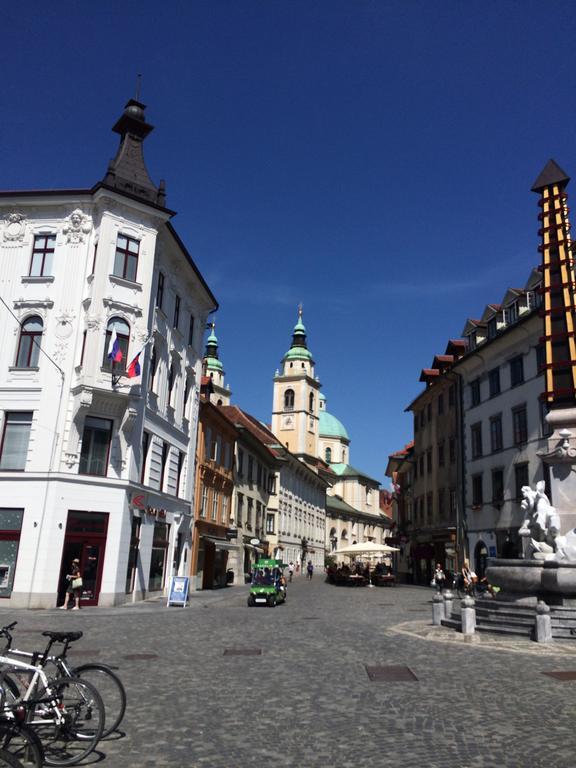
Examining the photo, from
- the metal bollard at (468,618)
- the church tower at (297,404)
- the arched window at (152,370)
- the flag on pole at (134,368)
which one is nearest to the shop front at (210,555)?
the arched window at (152,370)

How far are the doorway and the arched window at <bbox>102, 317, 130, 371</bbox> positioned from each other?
6050mm

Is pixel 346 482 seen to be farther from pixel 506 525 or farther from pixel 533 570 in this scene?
pixel 533 570

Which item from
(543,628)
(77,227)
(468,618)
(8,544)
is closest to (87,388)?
(8,544)

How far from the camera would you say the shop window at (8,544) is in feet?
79.6

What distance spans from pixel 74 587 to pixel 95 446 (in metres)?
5.60

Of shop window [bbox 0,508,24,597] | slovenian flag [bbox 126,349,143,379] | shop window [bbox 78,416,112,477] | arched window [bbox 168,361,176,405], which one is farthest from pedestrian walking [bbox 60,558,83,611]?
arched window [bbox 168,361,176,405]

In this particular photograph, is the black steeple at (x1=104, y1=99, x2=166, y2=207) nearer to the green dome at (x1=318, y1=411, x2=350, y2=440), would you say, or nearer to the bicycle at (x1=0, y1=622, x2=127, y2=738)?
the bicycle at (x1=0, y1=622, x2=127, y2=738)

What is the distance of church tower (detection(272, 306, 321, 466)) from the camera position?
114062mm

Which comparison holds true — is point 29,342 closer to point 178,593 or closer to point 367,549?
point 178,593

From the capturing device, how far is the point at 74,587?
23516 millimetres

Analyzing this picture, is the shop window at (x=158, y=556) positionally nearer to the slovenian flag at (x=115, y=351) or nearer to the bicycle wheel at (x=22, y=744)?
the slovenian flag at (x=115, y=351)

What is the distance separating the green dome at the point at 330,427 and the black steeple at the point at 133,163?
4564 inches

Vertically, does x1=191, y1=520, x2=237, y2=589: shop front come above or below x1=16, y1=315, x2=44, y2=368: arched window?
below

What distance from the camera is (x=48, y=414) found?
26.1 metres
